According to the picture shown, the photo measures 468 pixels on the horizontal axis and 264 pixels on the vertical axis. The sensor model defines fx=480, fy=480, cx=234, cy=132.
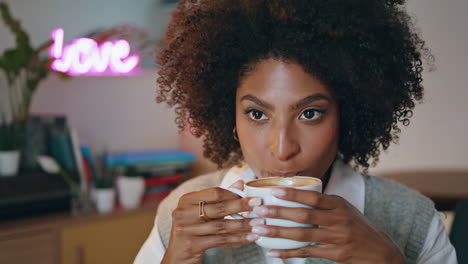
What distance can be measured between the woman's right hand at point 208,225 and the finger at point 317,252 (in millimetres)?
47

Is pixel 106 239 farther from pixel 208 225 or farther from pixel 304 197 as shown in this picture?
pixel 304 197

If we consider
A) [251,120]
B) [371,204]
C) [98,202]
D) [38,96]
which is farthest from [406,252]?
[38,96]

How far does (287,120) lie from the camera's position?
83 cm

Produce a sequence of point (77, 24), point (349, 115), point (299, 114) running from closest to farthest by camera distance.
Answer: point (299, 114)
point (349, 115)
point (77, 24)

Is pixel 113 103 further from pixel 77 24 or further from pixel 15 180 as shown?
pixel 15 180

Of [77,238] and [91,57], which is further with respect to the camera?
[91,57]

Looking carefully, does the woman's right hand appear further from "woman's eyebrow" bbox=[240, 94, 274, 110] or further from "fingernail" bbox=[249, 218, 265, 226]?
"woman's eyebrow" bbox=[240, 94, 274, 110]

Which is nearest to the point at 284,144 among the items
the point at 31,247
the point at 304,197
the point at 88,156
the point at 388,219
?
the point at 304,197

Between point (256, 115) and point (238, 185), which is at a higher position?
point (256, 115)

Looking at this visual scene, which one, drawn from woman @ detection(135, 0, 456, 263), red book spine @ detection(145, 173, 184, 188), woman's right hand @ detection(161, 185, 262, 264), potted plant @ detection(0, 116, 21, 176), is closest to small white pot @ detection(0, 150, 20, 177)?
potted plant @ detection(0, 116, 21, 176)

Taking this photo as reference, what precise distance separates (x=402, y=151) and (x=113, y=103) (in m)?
1.52

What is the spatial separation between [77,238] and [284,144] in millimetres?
1459

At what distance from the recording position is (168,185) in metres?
2.46

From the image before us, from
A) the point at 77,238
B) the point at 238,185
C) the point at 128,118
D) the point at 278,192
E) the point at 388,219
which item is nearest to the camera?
the point at 278,192
